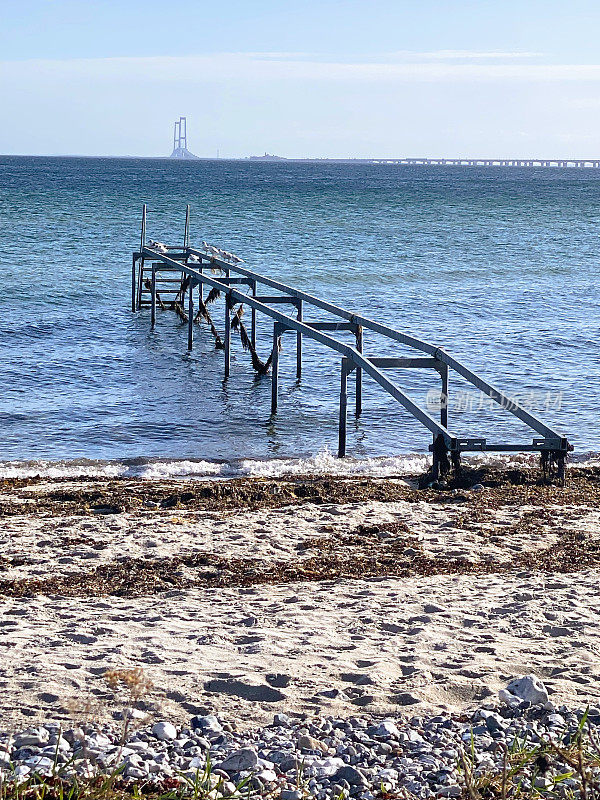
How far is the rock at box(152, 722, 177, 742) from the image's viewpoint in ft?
15.5

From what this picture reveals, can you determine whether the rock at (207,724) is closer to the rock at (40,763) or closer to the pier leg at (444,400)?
the rock at (40,763)

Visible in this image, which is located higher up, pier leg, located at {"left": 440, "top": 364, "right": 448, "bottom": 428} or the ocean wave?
pier leg, located at {"left": 440, "top": 364, "right": 448, "bottom": 428}

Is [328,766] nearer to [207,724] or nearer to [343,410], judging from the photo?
[207,724]

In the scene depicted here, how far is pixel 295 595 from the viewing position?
285 inches

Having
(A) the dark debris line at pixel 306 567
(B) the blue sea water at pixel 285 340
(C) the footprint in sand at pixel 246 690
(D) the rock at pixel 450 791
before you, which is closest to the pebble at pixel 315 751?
(D) the rock at pixel 450 791

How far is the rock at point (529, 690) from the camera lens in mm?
5230

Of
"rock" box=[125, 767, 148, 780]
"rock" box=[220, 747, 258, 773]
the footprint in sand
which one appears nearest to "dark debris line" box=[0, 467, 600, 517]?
the footprint in sand

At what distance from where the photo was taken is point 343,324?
17.0 m

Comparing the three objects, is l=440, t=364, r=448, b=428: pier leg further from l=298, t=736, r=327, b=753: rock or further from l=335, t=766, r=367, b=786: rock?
l=335, t=766, r=367, b=786: rock

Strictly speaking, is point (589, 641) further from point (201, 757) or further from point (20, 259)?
point (20, 259)

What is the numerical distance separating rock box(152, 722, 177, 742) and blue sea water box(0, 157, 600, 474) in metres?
7.71

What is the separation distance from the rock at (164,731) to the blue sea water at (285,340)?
7.71 m

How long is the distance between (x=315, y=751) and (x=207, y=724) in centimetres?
57

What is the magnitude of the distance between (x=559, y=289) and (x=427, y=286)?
4.32 m
